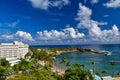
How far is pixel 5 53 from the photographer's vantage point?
139125mm

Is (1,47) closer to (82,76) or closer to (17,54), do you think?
(17,54)

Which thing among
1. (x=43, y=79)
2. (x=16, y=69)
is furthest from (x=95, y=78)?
(x=16, y=69)

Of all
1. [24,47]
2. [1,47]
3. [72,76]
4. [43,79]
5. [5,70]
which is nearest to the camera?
[72,76]

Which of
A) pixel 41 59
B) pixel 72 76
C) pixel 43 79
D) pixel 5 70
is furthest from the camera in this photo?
pixel 41 59

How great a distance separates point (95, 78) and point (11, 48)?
95418mm

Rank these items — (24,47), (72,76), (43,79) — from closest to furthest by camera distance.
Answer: (72,76) < (43,79) < (24,47)

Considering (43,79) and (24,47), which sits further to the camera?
(24,47)

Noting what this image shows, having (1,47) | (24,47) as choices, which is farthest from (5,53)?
(24,47)

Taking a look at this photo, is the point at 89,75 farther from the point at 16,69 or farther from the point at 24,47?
the point at 24,47

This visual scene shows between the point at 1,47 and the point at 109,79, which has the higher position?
the point at 1,47

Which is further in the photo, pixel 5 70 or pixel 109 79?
pixel 5 70

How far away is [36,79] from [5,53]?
91.0 metres

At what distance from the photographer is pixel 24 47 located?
150 m

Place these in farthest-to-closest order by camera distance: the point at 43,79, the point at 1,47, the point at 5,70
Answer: the point at 1,47
the point at 5,70
the point at 43,79
